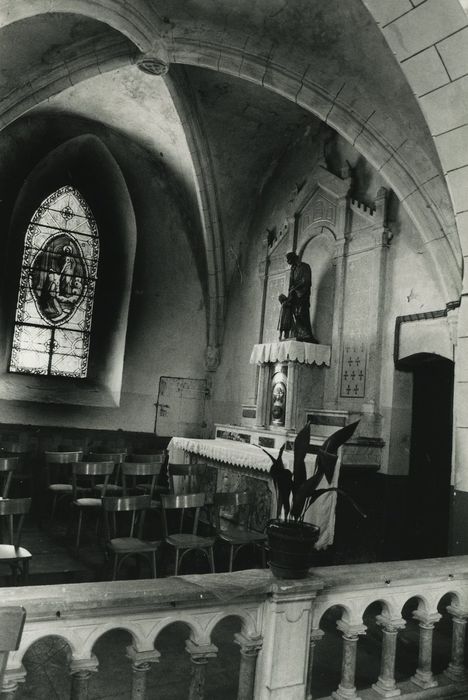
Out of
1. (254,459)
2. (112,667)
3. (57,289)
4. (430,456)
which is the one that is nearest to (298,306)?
(254,459)

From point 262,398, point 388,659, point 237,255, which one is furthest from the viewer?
point 237,255

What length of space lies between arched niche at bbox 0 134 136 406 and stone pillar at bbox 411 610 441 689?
833cm

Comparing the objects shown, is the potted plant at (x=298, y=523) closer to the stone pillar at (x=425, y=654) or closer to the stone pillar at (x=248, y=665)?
the stone pillar at (x=248, y=665)

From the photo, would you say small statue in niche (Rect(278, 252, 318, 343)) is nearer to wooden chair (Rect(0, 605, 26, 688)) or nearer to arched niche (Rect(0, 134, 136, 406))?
arched niche (Rect(0, 134, 136, 406))

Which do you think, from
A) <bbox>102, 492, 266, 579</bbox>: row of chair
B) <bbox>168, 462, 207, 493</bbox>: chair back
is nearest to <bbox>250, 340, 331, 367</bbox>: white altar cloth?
<bbox>168, 462, 207, 493</bbox>: chair back

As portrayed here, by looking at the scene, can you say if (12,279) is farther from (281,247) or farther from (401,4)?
(401,4)

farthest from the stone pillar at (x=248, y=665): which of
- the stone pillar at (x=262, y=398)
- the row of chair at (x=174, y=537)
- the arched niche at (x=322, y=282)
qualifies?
the arched niche at (x=322, y=282)

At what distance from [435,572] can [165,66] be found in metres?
6.80

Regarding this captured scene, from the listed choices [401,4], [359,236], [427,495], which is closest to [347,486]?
[427,495]

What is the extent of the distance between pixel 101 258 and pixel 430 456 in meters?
6.82

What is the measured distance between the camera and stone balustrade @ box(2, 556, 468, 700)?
2.04 metres

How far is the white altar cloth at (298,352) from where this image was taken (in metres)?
8.23

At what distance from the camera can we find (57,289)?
10.7m

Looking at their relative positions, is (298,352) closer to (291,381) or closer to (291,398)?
(291,381)
